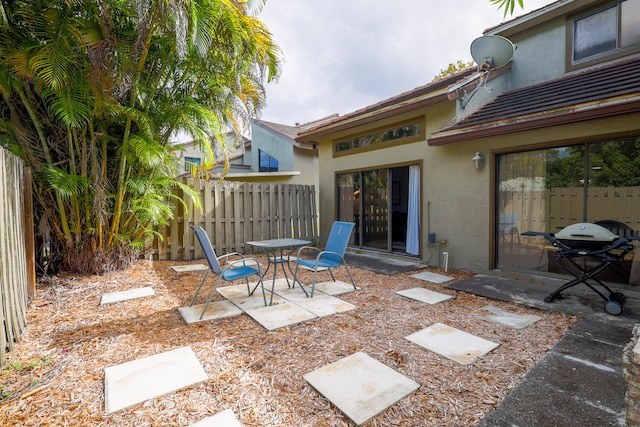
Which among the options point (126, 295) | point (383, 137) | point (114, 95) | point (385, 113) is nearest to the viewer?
point (114, 95)

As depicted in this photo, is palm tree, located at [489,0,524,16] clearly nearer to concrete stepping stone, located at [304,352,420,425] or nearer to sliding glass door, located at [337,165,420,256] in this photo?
concrete stepping stone, located at [304,352,420,425]

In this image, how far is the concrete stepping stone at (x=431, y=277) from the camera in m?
5.34

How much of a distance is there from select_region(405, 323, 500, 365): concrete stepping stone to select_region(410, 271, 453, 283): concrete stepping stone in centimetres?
209

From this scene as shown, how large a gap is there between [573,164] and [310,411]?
5186mm

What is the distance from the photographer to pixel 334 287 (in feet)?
15.9

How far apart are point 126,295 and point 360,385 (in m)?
3.82

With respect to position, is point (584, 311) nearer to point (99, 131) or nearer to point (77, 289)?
point (77, 289)

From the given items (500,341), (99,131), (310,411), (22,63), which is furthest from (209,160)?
(500,341)

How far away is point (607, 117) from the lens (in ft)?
13.8

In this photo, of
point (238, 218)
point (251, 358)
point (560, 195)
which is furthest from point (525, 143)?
point (238, 218)

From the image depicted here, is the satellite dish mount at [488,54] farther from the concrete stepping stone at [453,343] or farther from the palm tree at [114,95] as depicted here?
the concrete stepping stone at [453,343]

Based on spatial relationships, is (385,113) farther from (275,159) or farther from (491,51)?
(275,159)

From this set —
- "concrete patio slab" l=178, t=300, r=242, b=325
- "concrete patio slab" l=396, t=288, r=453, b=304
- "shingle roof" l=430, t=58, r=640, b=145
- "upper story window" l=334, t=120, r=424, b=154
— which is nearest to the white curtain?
"upper story window" l=334, t=120, r=424, b=154

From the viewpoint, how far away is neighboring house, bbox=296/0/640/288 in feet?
14.2
